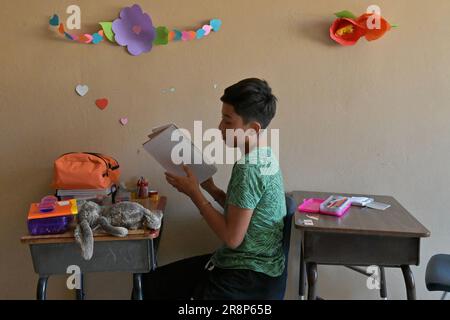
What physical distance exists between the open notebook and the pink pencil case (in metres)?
0.43

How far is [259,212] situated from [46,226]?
2.45 feet

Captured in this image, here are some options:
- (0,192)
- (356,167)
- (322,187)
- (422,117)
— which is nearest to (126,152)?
(0,192)

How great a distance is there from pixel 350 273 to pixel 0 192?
1.86 metres

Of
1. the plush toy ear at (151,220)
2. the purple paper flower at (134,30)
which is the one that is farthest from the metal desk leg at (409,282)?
the purple paper flower at (134,30)

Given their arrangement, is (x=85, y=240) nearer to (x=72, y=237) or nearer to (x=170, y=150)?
(x=72, y=237)

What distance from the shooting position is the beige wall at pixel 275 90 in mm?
1833

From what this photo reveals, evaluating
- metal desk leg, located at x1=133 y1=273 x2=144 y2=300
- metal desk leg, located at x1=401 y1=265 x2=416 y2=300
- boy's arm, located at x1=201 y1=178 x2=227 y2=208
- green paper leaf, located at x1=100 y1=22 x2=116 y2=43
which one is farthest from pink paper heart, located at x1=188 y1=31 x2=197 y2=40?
metal desk leg, located at x1=401 y1=265 x2=416 y2=300

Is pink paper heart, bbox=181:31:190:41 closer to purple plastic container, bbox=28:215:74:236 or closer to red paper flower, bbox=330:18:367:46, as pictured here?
red paper flower, bbox=330:18:367:46

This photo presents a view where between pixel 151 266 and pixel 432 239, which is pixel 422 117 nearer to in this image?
pixel 432 239

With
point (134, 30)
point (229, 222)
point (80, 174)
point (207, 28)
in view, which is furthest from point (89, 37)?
point (229, 222)

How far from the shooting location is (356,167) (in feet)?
6.26

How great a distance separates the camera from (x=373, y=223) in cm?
145

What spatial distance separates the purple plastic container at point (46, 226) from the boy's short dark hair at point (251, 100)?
72 cm

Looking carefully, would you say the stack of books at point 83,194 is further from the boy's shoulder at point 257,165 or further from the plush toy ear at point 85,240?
the boy's shoulder at point 257,165
